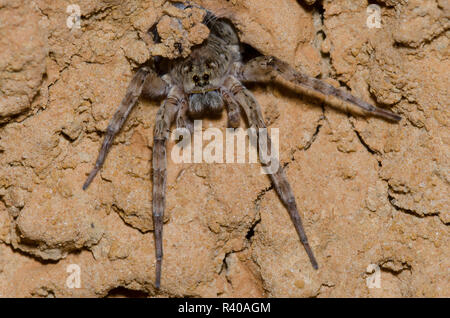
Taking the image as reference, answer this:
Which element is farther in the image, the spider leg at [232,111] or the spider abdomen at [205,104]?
the spider abdomen at [205,104]

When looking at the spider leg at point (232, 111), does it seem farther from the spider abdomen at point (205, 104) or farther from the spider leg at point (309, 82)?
the spider leg at point (309, 82)

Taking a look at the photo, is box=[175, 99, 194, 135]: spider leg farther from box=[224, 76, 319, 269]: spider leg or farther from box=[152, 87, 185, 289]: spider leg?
box=[224, 76, 319, 269]: spider leg

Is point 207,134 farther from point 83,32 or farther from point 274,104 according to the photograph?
point 83,32

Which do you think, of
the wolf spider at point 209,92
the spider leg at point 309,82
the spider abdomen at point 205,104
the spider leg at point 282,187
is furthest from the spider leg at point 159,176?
the spider leg at point 309,82

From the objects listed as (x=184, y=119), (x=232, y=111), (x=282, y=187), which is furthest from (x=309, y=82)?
(x=184, y=119)

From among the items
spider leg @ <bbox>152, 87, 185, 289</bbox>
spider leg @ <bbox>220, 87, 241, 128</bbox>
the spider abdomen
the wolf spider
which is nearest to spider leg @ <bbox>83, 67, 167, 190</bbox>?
the wolf spider

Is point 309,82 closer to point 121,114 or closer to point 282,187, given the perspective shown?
point 282,187
